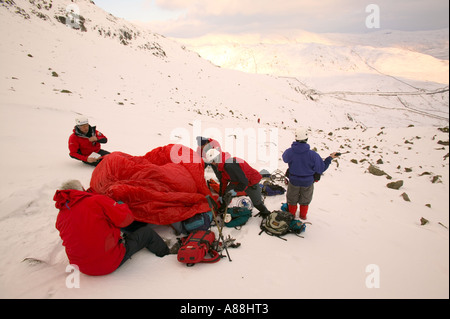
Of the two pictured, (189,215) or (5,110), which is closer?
(189,215)

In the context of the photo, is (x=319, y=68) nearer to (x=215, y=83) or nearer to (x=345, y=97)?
(x=345, y=97)

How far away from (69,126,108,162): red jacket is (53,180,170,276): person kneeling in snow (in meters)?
2.87

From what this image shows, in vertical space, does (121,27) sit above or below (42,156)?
above

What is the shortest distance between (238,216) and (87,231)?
7.86ft

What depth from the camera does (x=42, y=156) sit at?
517cm

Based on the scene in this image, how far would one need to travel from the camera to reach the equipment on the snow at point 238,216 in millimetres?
3820

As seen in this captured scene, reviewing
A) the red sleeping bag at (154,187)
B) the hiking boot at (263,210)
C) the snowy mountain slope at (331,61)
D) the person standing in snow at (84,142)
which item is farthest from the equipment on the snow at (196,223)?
the snowy mountain slope at (331,61)

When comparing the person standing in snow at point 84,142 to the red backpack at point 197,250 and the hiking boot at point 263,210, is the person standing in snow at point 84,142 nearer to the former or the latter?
the red backpack at point 197,250

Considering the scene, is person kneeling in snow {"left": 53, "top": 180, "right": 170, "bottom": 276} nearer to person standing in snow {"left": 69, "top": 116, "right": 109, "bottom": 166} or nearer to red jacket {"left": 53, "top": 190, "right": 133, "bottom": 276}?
red jacket {"left": 53, "top": 190, "right": 133, "bottom": 276}

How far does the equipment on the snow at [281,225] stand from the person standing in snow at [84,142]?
13.8 feet

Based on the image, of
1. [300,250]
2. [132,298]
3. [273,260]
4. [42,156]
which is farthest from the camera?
[42,156]

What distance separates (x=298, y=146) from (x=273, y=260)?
6.40 ft

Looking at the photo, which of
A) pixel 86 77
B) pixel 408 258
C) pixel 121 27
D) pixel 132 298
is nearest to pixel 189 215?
pixel 132 298

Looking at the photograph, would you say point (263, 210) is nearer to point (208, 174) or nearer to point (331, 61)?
point (208, 174)
